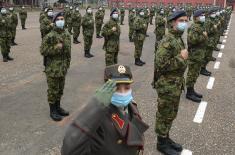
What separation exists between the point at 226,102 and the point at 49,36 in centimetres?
435

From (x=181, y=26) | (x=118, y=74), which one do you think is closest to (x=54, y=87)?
(x=181, y=26)

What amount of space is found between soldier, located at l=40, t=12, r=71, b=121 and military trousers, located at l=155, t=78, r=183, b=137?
197cm

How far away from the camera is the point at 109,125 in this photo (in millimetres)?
2027

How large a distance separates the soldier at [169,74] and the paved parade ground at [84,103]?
429 millimetres

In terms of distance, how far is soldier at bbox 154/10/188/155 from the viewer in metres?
4.63

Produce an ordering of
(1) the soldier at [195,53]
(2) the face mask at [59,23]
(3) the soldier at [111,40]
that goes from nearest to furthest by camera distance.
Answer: (2) the face mask at [59,23] < (1) the soldier at [195,53] < (3) the soldier at [111,40]

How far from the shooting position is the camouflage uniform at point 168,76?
15.2 ft

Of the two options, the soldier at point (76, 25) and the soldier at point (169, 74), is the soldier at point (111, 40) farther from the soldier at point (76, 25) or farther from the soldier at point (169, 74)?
the soldier at point (76, 25)

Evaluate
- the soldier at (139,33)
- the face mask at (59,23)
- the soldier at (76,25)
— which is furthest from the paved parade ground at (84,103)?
the soldier at (76,25)

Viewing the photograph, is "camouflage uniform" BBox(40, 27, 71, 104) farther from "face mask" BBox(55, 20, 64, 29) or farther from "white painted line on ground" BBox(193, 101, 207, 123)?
"white painted line on ground" BBox(193, 101, 207, 123)

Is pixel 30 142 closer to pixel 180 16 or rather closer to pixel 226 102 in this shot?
pixel 180 16

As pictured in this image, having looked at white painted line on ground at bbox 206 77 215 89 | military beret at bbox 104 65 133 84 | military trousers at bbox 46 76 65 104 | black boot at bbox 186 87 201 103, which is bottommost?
white painted line on ground at bbox 206 77 215 89

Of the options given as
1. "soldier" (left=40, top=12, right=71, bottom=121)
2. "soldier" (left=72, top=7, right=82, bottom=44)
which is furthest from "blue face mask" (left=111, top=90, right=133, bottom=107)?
"soldier" (left=72, top=7, right=82, bottom=44)

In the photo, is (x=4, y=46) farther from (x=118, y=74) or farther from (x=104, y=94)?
(x=104, y=94)
